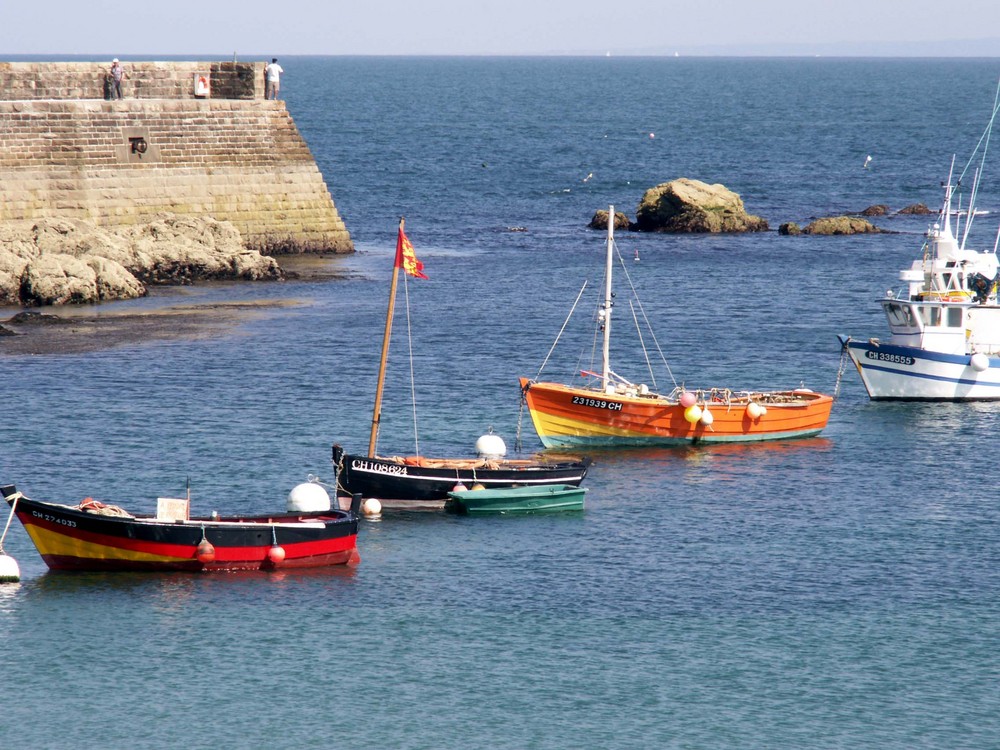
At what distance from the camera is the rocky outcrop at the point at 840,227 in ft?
275

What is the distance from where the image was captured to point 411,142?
146375 millimetres

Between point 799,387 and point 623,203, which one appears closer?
point 799,387

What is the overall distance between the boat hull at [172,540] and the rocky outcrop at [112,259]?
27970mm

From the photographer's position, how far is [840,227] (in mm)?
84000

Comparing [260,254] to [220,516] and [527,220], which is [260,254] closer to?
[527,220]

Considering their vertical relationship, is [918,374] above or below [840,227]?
below

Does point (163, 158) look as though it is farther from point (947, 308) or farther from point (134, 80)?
point (947, 308)

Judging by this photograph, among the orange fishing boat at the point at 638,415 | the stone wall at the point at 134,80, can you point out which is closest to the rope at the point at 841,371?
the orange fishing boat at the point at 638,415

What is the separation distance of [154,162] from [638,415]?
1211 inches

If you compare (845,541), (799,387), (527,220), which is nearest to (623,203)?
(527,220)

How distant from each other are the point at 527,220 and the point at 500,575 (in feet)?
196

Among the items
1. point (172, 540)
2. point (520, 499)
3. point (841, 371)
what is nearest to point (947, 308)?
point (841, 371)

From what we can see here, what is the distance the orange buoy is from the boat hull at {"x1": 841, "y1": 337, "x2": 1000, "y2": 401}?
23.8m

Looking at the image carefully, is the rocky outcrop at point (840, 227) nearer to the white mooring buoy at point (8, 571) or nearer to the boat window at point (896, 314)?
the boat window at point (896, 314)
